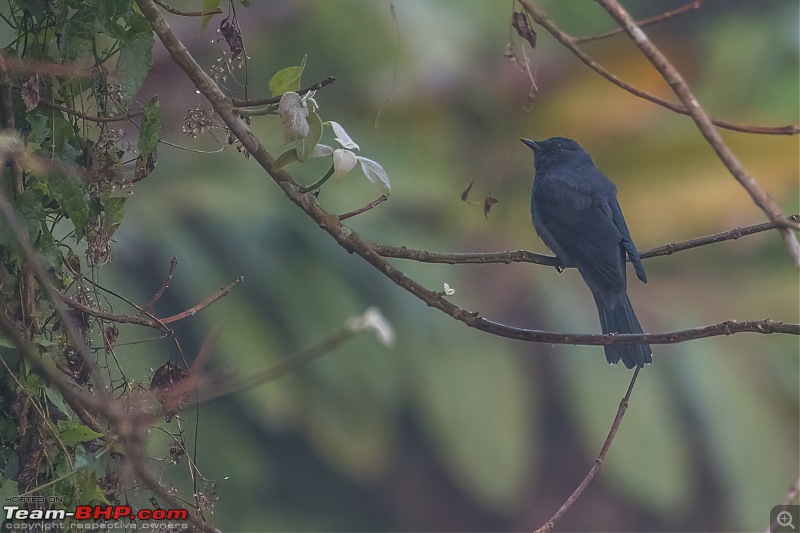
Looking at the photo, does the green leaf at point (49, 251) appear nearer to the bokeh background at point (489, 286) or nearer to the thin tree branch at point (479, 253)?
the thin tree branch at point (479, 253)

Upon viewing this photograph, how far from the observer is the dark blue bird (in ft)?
6.95

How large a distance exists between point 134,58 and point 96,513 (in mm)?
671

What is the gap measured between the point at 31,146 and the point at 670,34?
3.49 m

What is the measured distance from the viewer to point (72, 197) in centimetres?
127

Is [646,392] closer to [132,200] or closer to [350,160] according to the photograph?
[132,200]

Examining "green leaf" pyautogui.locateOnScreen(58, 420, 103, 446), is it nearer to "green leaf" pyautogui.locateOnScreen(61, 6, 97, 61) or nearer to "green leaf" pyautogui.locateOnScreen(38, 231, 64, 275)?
"green leaf" pyautogui.locateOnScreen(38, 231, 64, 275)

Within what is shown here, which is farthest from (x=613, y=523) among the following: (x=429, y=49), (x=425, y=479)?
(x=429, y=49)

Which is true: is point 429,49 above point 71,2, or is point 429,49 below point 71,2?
above

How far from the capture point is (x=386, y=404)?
12.6ft

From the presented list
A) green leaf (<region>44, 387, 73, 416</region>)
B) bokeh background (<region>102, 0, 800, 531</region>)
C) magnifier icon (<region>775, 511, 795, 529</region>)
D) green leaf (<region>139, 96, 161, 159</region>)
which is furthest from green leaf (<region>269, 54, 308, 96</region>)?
bokeh background (<region>102, 0, 800, 531</region>)

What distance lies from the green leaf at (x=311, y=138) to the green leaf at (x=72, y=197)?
0.32m

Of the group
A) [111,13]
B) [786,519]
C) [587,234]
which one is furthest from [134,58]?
[786,519]

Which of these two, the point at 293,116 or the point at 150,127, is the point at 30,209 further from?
the point at 293,116

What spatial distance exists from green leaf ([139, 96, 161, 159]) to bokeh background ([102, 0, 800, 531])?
6.53ft
